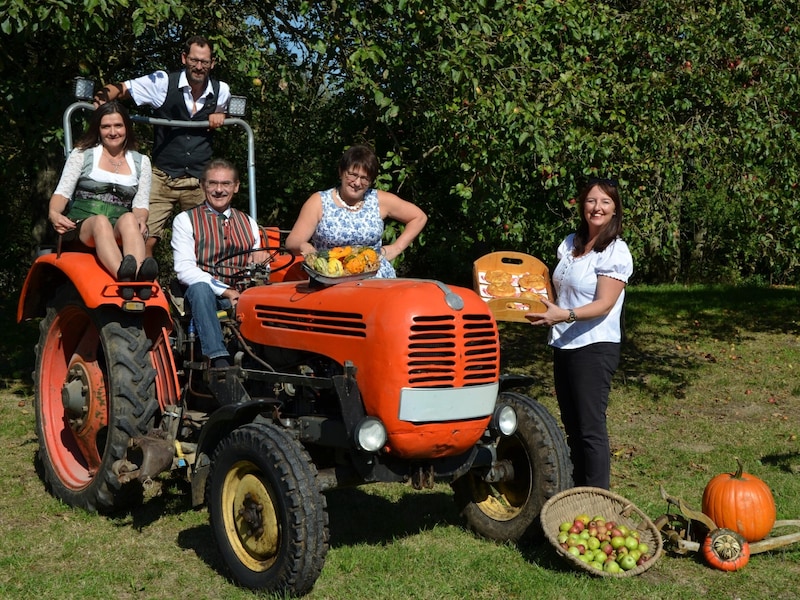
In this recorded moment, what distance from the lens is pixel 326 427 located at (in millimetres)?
4191

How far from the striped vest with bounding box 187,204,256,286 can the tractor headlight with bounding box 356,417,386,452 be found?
61.4 inches

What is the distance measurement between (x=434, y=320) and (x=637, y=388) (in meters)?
5.20

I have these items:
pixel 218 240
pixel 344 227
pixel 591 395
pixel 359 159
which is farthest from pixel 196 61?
pixel 591 395

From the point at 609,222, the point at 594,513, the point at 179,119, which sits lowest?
the point at 594,513

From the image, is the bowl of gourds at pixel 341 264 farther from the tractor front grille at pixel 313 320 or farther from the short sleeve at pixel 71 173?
the short sleeve at pixel 71 173

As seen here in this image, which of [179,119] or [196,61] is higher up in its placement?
[196,61]

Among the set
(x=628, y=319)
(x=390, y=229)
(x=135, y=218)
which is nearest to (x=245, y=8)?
(x=390, y=229)

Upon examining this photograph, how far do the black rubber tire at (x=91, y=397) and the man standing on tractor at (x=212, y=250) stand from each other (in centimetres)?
41

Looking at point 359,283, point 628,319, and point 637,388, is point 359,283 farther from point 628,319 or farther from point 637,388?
point 628,319

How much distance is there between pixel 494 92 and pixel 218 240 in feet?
8.79

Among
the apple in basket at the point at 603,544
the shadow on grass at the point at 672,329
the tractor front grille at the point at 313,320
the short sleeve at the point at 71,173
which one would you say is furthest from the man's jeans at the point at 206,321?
the shadow on grass at the point at 672,329

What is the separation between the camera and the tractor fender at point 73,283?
4945mm

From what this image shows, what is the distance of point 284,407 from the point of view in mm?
4621

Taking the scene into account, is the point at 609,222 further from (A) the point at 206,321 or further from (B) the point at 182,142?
(B) the point at 182,142
